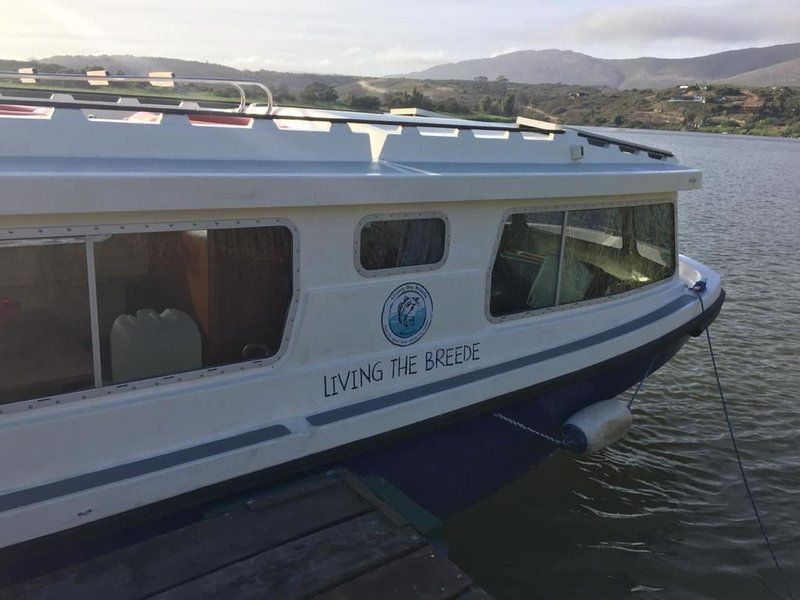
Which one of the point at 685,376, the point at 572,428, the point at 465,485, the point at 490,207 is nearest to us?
the point at 490,207

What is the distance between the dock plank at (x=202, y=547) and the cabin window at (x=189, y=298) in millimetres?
672

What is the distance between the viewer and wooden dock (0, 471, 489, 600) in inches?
95.7

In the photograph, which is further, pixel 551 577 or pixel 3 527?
pixel 551 577

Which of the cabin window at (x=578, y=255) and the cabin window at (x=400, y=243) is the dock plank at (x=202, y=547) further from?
the cabin window at (x=578, y=255)

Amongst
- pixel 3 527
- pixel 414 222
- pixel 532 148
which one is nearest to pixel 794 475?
pixel 532 148

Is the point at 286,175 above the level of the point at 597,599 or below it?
above

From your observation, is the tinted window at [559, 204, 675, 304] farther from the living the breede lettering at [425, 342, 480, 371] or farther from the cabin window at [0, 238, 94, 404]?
the cabin window at [0, 238, 94, 404]

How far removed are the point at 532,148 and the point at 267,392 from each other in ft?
7.45

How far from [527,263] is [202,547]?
247 centimetres

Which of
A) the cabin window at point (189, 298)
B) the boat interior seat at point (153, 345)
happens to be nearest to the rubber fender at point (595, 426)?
the cabin window at point (189, 298)

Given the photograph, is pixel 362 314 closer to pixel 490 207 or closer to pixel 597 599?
pixel 490 207

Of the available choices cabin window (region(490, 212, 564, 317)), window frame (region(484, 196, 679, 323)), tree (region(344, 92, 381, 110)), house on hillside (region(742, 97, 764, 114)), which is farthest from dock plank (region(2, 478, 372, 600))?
house on hillside (region(742, 97, 764, 114))

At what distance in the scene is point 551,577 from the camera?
4.54 meters

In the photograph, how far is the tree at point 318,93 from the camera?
7.07m
